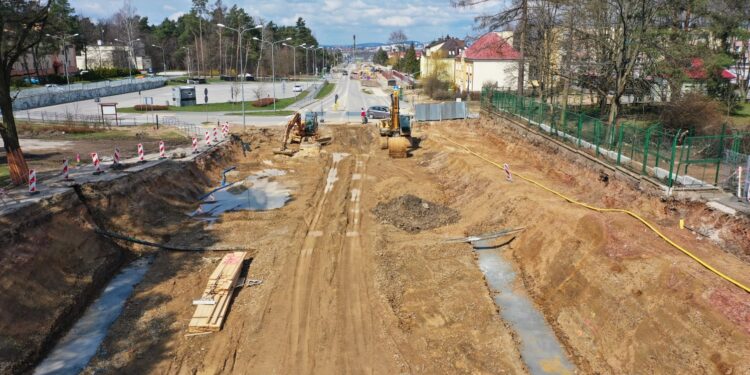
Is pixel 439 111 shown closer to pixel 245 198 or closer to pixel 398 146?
pixel 398 146

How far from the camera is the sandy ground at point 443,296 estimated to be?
1065cm

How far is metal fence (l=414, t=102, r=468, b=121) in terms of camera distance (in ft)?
139

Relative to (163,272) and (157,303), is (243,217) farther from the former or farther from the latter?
(157,303)

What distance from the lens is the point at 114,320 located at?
43.2ft

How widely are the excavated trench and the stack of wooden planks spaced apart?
2313mm

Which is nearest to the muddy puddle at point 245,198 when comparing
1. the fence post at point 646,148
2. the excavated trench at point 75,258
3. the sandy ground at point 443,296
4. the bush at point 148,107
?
the excavated trench at point 75,258

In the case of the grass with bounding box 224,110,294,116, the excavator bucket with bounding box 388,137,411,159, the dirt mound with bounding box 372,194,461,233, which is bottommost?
the dirt mound with bounding box 372,194,461,233

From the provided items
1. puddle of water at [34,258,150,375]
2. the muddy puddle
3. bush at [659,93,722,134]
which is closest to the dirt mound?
the muddy puddle

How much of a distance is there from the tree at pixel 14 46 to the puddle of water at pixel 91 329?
24.5ft

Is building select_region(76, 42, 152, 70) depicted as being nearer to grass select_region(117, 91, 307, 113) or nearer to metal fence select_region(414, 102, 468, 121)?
grass select_region(117, 91, 307, 113)

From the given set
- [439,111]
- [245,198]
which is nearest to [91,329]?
[245,198]

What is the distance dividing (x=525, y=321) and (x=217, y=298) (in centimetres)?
785

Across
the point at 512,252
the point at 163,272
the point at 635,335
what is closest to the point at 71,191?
the point at 163,272

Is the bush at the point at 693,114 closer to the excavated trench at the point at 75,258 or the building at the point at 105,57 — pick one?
the excavated trench at the point at 75,258
